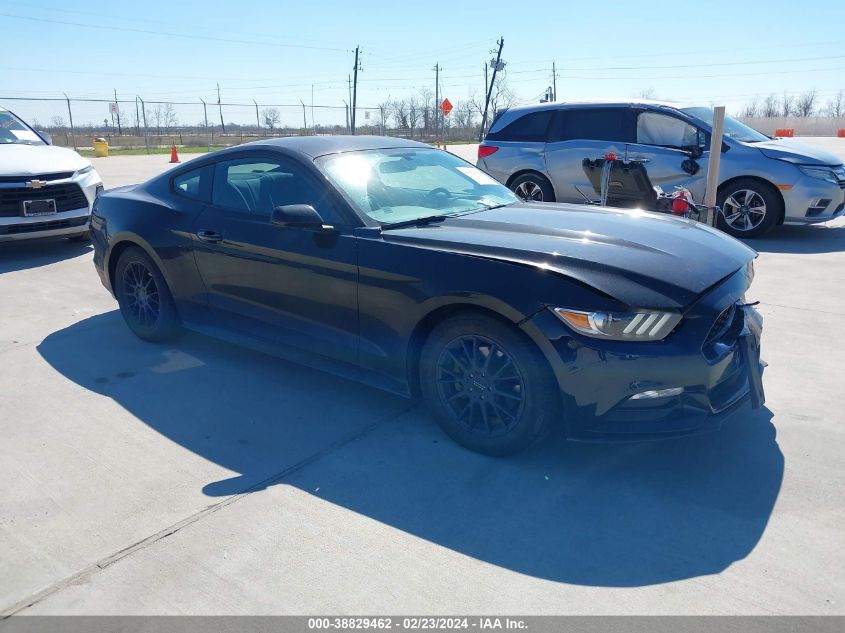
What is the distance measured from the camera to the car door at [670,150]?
8.40m

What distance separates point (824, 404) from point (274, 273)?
3.20 meters

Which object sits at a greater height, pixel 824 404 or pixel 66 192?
pixel 66 192

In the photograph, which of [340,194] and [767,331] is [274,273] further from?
[767,331]

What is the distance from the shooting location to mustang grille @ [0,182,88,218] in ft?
24.4

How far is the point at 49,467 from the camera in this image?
335cm

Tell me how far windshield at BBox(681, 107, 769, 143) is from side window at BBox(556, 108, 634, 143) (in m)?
0.71

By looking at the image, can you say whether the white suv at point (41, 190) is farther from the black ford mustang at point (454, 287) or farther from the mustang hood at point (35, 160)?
the black ford mustang at point (454, 287)

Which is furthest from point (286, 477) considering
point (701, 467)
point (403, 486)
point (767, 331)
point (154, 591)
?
point (767, 331)

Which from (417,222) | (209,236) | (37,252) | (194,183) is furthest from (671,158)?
(37,252)

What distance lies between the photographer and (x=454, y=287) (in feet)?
10.5

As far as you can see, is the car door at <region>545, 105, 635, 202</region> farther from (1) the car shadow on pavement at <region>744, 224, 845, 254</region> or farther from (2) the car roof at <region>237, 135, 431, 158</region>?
(2) the car roof at <region>237, 135, 431, 158</region>

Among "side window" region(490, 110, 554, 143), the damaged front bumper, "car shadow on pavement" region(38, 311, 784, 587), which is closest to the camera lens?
"car shadow on pavement" region(38, 311, 784, 587)

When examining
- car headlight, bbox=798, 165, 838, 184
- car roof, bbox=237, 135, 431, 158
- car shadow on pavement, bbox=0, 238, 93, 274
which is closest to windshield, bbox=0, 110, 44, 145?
car shadow on pavement, bbox=0, 238, 93, 274

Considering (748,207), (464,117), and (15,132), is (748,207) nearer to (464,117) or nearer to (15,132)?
(15,132)
